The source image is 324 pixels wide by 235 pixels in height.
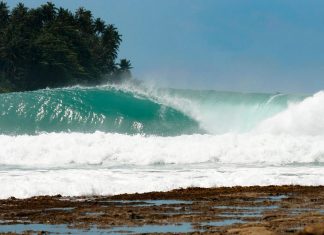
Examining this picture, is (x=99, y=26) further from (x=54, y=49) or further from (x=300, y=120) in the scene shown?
(x=300, y=120)

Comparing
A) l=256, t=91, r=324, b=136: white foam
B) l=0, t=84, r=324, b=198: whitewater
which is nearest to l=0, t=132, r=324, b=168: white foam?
l=0, t=84, r=324, b=198: whitewater

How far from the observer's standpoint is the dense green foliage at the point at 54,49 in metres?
80.7

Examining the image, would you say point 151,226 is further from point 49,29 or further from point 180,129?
point 49,29

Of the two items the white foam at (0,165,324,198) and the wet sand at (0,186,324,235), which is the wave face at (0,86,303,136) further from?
the wet sand at (0,186,324,235)

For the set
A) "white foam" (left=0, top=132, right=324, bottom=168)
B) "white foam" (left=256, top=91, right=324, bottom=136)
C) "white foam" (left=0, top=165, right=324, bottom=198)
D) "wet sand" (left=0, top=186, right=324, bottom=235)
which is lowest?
"wet sand" (left=0, top=186, right=324, bottom=235)

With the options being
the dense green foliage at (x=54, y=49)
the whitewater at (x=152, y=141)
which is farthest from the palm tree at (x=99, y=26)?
the whitewater at (x=152, y=141)

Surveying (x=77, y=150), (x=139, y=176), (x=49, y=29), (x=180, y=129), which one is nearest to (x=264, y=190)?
(x=139, y=176)

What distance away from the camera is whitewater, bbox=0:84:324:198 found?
874 inches

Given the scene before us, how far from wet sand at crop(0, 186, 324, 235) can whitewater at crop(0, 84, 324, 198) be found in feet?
Result: 6.39

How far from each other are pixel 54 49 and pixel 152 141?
4922 cm

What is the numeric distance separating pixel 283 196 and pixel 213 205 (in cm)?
209

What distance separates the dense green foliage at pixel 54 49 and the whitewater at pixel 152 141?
2986 centimetres

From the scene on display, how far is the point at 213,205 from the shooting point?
56.1ft

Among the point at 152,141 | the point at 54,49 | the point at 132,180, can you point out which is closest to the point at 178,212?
the point at 132,180
